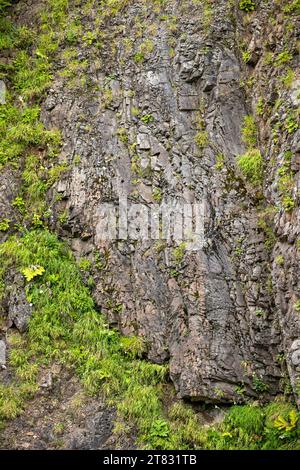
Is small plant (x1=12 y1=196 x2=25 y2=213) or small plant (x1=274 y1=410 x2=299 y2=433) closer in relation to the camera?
small plant (x1=274 y1=410 x2=299 y2=433)

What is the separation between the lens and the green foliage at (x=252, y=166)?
818 centimetres

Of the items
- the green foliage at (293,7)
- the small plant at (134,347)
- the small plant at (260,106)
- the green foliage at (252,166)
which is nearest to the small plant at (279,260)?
the green foliage at (252,166)

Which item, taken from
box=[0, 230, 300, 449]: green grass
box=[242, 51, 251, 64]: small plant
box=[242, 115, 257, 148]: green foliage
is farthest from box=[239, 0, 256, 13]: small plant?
box=[0, 230, 300, 449]: green grass

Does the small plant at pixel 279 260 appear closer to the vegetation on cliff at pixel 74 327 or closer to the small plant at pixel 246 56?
the vegetation on cliff at pixel 74 327

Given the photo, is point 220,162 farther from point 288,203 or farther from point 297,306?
point 297,306

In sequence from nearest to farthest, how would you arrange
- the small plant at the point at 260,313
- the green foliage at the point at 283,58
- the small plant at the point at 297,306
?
Answer: the small plant at the point at 297,306 → the small plant at the point at 260,313 → the green foliage at the point at 283,58

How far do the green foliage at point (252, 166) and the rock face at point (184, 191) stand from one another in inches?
6.8

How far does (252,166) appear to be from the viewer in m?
8.21

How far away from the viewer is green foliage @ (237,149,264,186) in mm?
8180

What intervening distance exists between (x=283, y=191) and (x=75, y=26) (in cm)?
703

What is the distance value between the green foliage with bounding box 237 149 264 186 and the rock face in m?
0.17

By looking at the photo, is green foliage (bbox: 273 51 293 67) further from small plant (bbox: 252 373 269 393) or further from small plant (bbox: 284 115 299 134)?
small plant (bbox: 252 373 269 393)
